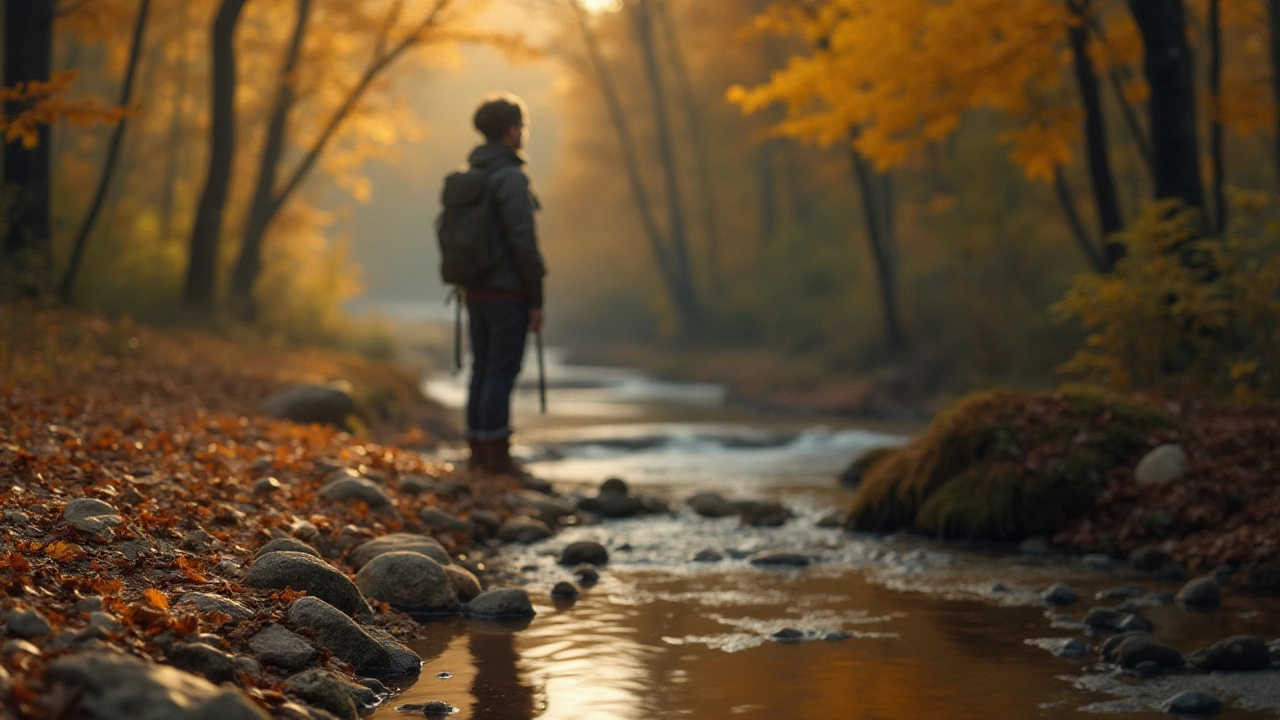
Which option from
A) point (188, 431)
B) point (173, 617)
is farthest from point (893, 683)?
point (188, 431)

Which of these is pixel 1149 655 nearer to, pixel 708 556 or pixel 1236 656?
pixel 1236 656

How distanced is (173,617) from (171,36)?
22253mm

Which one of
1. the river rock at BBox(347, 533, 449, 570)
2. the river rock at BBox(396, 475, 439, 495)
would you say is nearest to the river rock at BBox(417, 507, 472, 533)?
the river rock at BBox(396, 475, 439, 495)

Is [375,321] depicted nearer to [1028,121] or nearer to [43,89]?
[1028,121]

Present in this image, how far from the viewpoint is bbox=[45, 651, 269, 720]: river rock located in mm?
3363

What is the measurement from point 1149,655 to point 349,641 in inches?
116

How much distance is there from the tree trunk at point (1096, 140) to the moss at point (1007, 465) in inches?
164

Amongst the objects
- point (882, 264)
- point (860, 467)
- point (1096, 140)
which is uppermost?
point (1096, 140)

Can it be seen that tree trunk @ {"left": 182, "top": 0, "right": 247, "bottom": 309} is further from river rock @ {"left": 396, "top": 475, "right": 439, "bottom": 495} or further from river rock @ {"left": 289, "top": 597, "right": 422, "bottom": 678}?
river rock @ {"left": 289, "top": 597, "right": 422, "bottom": 678}

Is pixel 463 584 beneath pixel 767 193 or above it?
beneath

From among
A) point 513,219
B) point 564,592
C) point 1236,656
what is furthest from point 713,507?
point 1236,656

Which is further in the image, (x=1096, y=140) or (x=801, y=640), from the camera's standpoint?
(x=1096, y=140)

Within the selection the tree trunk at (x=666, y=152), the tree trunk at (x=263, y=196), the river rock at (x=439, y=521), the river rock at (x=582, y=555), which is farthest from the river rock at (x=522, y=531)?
the tree trunk at (x=666, y=152)

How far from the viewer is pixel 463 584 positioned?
6.68m
